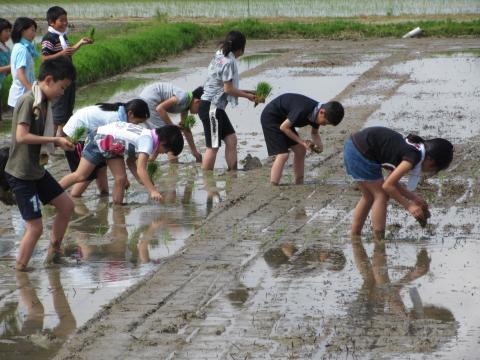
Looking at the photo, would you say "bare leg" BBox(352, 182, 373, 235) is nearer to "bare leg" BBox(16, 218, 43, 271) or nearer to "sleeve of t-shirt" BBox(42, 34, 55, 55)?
"bare leg" BBox(16, 218, 43, 271)

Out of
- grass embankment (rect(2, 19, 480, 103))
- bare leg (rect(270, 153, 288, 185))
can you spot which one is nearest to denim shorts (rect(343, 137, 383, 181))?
bare leg (rect(270, 153, 288, 185))

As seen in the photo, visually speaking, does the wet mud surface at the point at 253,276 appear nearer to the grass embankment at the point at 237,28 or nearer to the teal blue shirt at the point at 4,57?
the teal blue shirt at the point at 4,57

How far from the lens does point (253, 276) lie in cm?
737

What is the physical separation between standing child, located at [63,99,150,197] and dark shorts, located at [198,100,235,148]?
137cm

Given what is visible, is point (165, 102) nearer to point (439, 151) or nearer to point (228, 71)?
point (228, 71)

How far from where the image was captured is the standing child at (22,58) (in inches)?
454

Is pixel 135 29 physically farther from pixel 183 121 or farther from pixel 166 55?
pixel 183 121

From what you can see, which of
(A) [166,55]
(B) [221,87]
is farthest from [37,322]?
(A) [166,55]

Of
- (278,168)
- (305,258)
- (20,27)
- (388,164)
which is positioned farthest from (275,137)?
(20,27)

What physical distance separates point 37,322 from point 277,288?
1.60 m

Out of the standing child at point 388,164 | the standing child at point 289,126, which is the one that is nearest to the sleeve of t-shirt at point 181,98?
the standing child at point 289,126

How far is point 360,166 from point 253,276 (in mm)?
1380

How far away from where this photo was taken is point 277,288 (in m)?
7.06

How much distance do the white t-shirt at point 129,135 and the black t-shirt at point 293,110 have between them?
147cm
